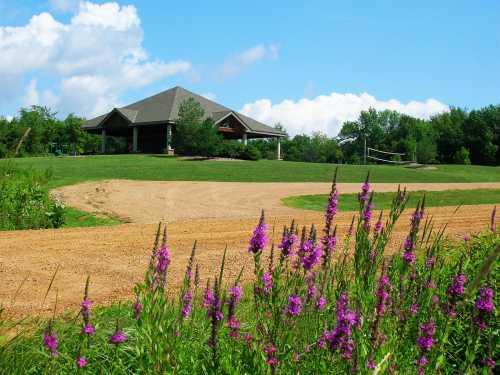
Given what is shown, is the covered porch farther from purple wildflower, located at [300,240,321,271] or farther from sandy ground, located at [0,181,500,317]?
purple wildflower, located at [300,240,321,271]

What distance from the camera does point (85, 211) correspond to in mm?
14164

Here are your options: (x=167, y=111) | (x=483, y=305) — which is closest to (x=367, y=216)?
(x=483, y=305)

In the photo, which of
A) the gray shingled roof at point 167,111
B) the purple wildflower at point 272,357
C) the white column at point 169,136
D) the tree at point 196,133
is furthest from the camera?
the gray shingled roof at point 167,111

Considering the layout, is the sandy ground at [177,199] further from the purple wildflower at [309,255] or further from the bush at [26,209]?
the purple wildflower at [309,255]

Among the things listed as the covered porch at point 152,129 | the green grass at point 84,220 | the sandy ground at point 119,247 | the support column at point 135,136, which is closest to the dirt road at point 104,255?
the sandy ground at point 119,247

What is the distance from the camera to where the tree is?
136 feet

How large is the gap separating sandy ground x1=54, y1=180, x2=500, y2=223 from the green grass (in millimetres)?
427

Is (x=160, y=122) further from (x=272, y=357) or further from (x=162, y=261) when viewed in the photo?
(x=272, y=357)

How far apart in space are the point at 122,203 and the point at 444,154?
6378cm

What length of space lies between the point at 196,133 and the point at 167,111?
8.26m

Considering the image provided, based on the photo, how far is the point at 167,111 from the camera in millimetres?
48781

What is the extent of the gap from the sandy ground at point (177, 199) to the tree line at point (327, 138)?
2.98 meters

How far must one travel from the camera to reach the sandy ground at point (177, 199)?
14310mm

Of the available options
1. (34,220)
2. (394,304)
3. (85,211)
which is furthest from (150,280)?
(85,211)
